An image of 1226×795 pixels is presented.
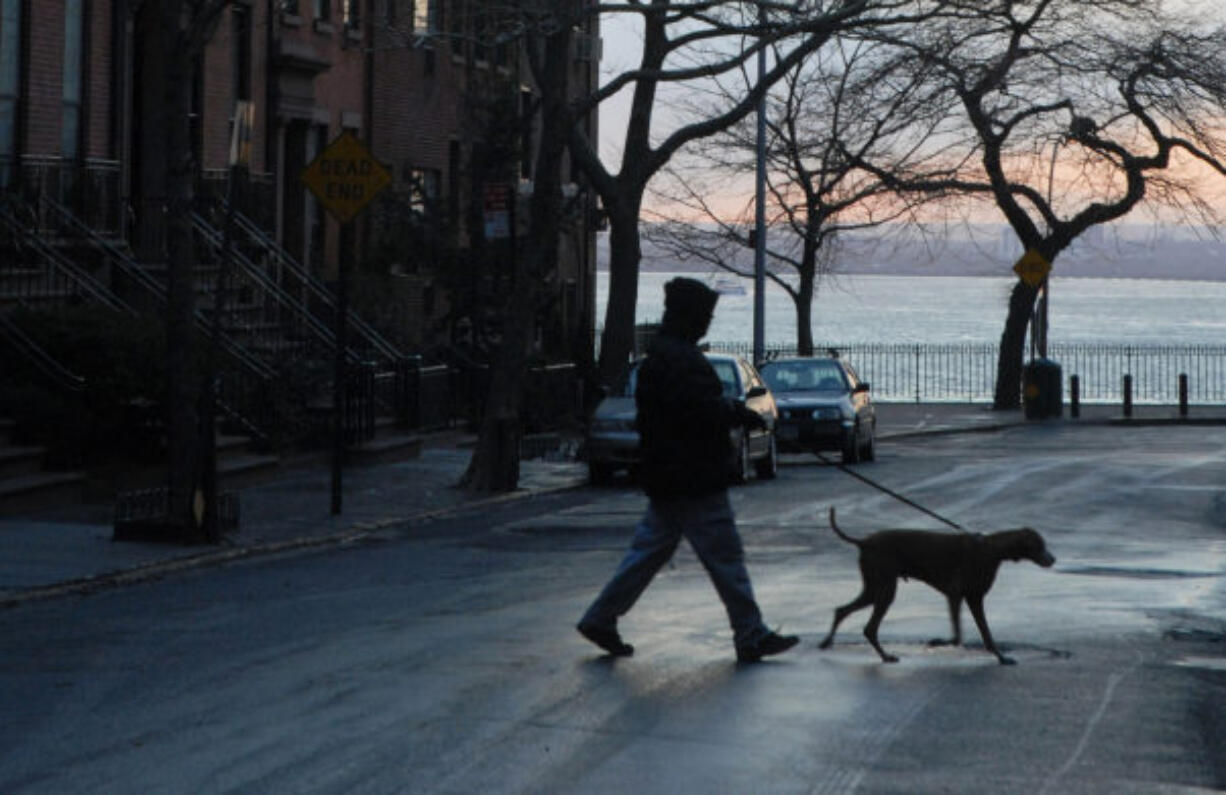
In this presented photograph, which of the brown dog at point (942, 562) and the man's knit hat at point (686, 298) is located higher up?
the man's knit hat at point (686, 298)

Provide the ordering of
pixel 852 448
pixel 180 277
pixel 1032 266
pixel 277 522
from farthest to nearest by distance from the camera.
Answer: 1. pixel 1032 266
2. pixel 852 448
3. pixel 277 522
4. pixel 180 277

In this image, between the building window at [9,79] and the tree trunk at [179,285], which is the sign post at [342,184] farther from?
the building window at [9,79]

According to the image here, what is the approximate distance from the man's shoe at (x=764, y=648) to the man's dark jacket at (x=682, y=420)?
0.78m

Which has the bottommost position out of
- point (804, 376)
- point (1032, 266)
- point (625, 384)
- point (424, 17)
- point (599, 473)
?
point (599, 473)

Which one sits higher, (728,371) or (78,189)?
(78,189)

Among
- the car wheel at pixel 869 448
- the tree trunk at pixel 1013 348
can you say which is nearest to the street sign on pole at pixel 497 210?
the car wheel at pixel 869 448

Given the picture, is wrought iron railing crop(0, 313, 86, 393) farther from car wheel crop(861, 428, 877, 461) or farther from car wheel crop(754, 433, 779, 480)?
car wheel crop(861, 428, 877, 461)

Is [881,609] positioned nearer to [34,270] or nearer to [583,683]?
[583,683]

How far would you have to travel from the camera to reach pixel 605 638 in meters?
11.6

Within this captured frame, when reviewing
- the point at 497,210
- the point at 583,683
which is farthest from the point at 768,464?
the point at 583,683

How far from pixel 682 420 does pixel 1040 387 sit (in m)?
38.7

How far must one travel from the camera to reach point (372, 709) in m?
10.0

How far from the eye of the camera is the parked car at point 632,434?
2731 centimetres

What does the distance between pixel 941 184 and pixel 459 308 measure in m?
15.6
